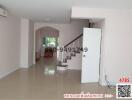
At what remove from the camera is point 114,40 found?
592 centimetres

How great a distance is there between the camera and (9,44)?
744cm

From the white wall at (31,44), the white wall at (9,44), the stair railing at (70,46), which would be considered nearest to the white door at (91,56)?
the white wall at (9,44)

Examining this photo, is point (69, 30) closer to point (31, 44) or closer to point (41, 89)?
point (31, 44)

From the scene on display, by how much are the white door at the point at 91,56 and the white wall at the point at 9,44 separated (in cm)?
315

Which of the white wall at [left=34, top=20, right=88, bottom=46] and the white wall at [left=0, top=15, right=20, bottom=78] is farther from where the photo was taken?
the white wall at [left=34, top=20, right=88, bottom=46]

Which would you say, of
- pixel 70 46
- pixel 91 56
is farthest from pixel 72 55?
pixel 91 56

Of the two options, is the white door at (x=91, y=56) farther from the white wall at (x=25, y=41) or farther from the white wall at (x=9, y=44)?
the white wall at (x=25, y=41)

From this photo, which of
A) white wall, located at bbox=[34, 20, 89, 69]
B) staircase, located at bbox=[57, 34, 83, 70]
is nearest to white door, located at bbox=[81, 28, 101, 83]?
staircase, located at bbox=[57, 34, 83, 70]

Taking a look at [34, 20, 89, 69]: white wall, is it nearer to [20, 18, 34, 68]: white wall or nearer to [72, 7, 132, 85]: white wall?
[20, 18, 34, 68]: white wall

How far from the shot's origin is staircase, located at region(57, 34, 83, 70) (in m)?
9.61

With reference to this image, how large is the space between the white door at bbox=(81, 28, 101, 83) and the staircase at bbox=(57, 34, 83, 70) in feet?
10.00

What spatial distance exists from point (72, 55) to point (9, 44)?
3608 millimetres

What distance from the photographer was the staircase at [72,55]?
9609 millimetres

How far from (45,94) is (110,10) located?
3.47 m
